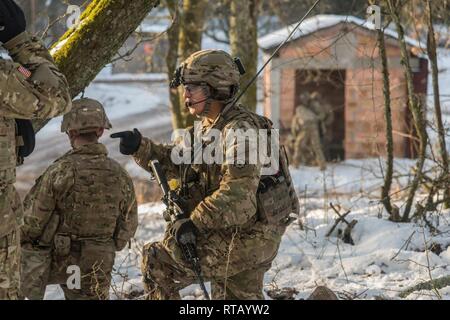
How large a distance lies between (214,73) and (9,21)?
1.40m

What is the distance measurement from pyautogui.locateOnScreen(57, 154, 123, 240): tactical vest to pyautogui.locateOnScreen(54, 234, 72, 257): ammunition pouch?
0.16 ft

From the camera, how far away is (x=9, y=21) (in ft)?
10.5

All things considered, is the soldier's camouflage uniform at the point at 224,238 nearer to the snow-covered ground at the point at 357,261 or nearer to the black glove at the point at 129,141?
the black glove at the point at 129,141

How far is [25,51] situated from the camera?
3.27 meters

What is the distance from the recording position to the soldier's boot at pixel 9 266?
333 cm

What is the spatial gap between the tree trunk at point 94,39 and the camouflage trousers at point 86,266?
0.96 meters

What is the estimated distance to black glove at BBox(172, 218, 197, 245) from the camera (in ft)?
13.1

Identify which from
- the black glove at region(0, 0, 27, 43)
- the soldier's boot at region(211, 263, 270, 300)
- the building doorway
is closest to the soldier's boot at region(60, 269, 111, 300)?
the soldier's boot at region(211, 263, 270, 300)

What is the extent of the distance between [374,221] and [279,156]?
3.17m

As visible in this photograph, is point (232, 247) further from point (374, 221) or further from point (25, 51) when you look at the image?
point (374, 221)

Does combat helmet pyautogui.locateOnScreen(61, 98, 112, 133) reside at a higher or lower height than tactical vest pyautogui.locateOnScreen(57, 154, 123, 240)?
higher

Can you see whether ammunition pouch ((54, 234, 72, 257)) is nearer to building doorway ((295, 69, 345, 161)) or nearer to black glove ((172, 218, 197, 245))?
black glove ((172, 218, 197, 245))

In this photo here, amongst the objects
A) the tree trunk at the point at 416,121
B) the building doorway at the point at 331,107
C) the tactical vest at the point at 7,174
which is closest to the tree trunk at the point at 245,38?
the tree trunk at the point at 416,121
